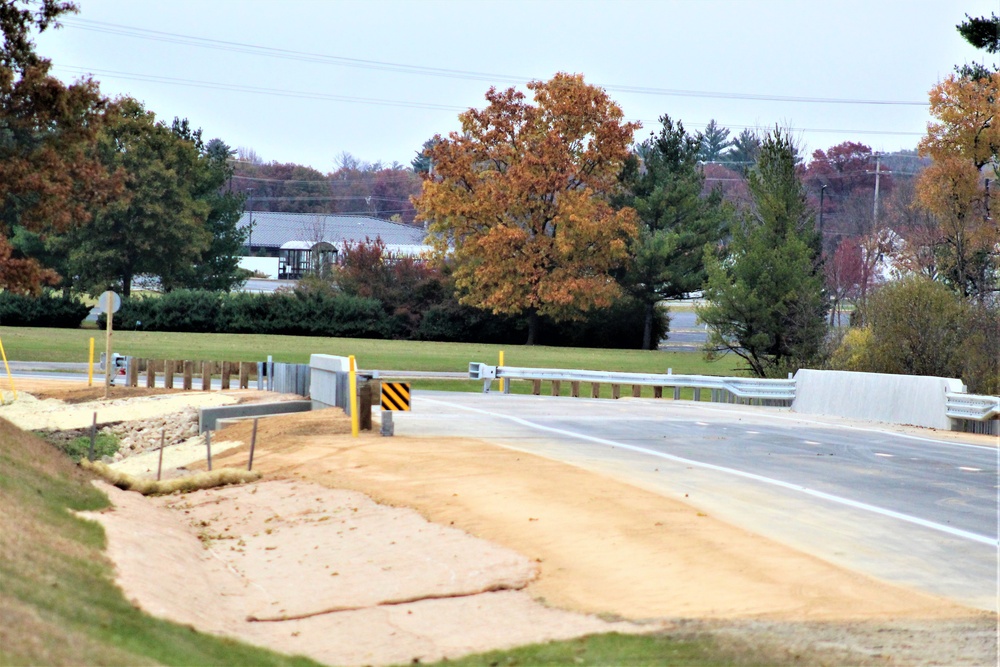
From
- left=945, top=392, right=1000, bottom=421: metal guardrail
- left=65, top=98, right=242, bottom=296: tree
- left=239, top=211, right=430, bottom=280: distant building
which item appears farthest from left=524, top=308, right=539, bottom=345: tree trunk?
left=239, top=211, right=430, bottom=280: distant building

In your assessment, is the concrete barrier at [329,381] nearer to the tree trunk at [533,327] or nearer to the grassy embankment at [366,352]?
the grassy embankment at [366,352]

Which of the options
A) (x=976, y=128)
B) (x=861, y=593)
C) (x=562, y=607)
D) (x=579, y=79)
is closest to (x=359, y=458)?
(x=562, y=607)

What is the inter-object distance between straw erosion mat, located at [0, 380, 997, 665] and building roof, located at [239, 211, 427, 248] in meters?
94.2

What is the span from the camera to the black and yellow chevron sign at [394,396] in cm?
1922

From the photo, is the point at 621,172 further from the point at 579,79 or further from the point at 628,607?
the point at 628,607

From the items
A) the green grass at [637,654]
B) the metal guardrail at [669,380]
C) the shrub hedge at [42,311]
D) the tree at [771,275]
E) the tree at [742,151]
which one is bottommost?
the green grass at [637,654]

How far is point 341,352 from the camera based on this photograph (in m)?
49.0

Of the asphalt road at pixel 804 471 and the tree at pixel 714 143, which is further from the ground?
the tree at pixel 714 143

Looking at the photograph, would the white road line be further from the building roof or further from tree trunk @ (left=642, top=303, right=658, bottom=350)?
the building roof

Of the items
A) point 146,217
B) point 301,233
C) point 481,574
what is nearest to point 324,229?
point 301,233

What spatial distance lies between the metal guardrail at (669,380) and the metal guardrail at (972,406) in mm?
5850

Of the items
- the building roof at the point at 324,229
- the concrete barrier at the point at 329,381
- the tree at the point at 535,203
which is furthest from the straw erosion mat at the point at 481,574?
the building roof at the point at 324,229

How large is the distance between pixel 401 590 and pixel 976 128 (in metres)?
42.7

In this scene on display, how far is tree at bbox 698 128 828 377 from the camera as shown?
133ft
